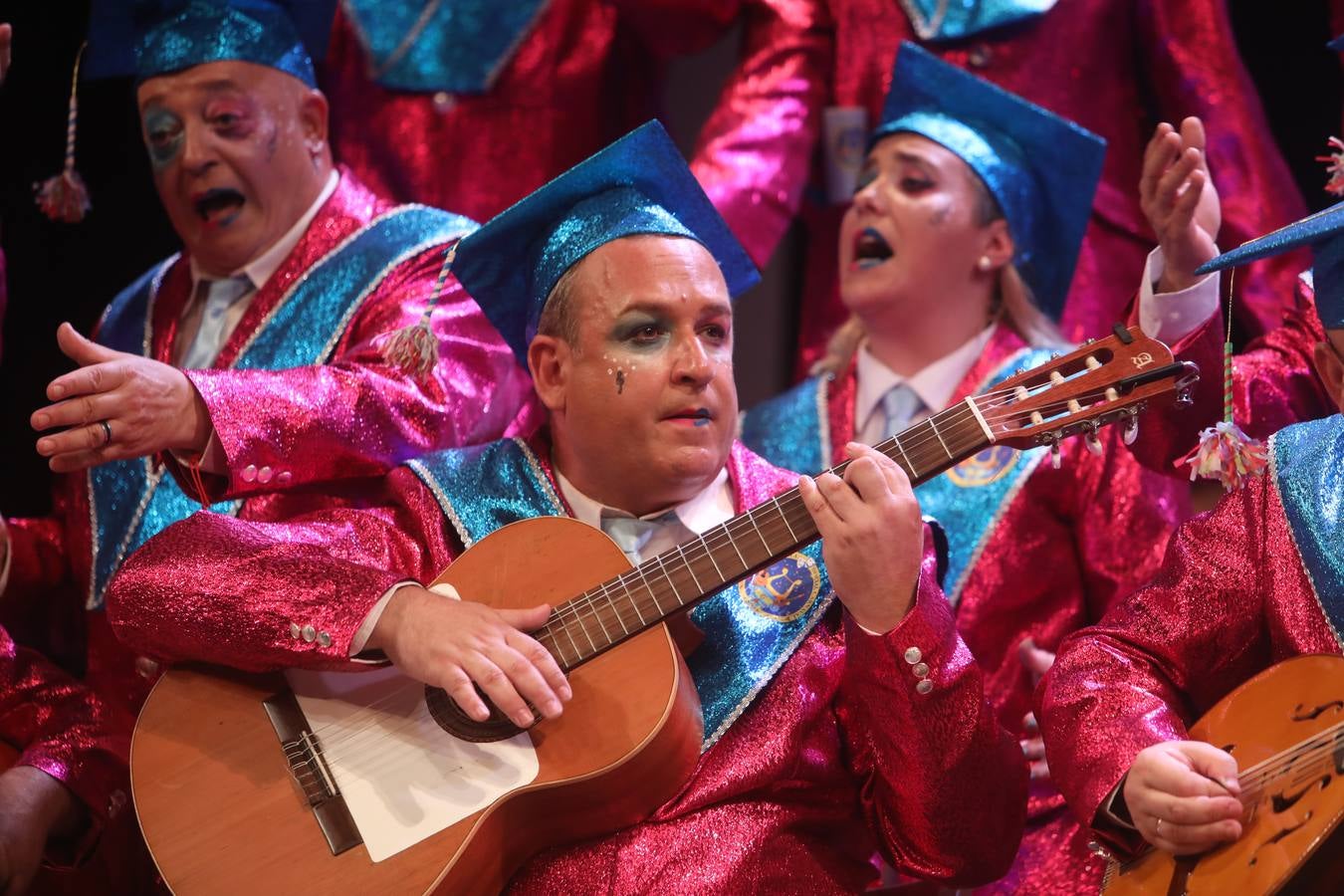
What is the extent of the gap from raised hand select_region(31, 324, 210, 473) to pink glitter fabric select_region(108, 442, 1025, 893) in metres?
0.16

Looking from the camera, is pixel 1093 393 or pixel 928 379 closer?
pixel 1093 393

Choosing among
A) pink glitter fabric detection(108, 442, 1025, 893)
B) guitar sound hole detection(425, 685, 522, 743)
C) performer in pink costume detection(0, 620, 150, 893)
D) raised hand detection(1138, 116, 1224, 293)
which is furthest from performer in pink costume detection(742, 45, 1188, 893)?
performer in pink costume detection(0, 620, 150, 893)

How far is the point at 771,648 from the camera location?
231cm

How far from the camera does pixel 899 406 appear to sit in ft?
10.6

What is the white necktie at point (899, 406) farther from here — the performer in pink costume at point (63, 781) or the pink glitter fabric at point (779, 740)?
the performer in pink costume at point (63, 781)

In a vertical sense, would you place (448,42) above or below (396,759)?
above

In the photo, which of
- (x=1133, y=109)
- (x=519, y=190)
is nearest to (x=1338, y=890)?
(x=1133, y=109)

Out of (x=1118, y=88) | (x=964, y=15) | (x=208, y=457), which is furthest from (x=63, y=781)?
(x=1118, y=88)

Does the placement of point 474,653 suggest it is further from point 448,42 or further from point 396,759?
point 448,42

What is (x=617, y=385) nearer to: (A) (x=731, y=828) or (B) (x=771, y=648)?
(B) (x=771, y=648)

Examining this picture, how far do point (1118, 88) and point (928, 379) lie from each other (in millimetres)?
908

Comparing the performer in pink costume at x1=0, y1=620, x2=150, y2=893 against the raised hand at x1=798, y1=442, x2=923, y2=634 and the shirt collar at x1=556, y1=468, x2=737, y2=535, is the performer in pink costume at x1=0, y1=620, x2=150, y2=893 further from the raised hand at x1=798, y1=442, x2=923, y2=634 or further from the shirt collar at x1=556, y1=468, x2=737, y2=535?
the raised hand at x1=798, y1=442, x2=923, y2=634

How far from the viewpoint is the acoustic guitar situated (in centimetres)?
211

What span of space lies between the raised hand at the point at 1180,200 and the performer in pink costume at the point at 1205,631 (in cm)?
38
